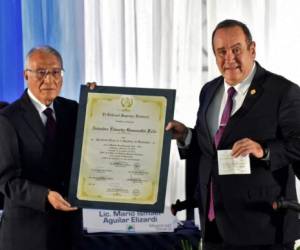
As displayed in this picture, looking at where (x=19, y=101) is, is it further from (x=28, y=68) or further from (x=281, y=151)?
(x=281, y=151)

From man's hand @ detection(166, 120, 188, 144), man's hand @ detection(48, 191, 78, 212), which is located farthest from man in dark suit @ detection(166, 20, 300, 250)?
man's hand @ detection(48, 191, 78, 212)

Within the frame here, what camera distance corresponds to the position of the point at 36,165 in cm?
200

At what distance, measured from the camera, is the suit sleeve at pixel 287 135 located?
1.89 metres

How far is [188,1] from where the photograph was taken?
3.41m

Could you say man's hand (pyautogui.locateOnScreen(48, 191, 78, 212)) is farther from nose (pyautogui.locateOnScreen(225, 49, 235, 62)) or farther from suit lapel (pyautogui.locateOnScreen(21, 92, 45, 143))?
nose (pyautogui.locateOnScreen(225, 49, 235, 62))

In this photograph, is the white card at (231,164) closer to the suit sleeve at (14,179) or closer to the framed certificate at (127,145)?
the framed certificate at (127,145)

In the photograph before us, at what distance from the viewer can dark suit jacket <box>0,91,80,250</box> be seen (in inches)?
77.5

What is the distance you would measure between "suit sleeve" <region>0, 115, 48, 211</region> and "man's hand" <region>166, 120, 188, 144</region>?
59 cm

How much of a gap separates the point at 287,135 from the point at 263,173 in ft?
0.58

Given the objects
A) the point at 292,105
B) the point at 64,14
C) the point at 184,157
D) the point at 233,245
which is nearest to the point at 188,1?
the point at 64,14

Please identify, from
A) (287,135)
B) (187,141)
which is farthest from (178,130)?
(287,135)

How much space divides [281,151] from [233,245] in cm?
44

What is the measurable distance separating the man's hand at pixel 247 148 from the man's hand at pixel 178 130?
0.35 meters

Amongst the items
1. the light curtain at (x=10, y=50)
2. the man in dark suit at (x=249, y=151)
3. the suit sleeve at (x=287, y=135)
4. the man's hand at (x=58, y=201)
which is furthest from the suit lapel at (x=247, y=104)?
the light curtain at (x=10, y=50)
